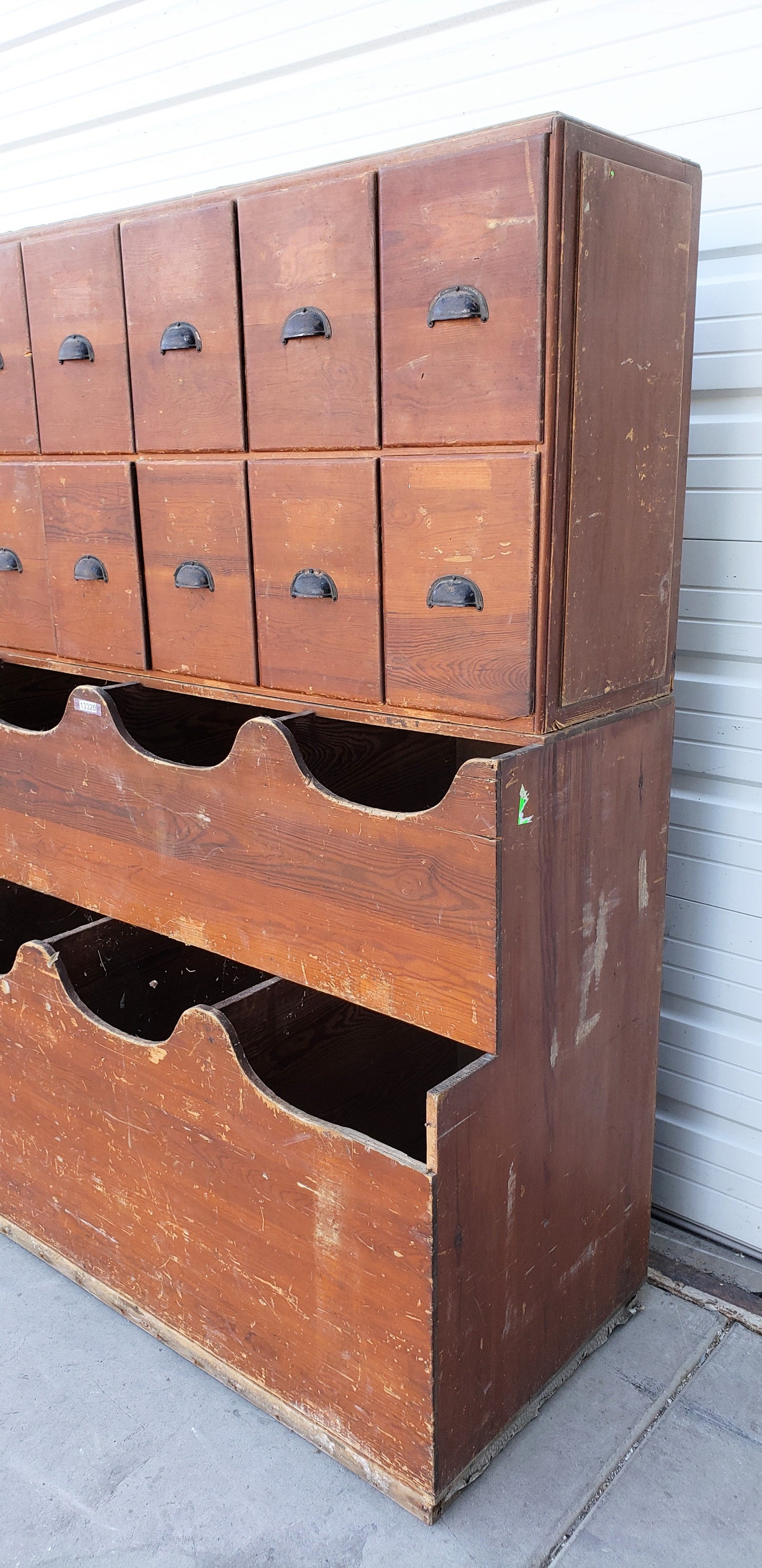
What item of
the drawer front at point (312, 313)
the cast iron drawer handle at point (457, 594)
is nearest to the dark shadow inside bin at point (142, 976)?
the cast iron drawer handle at point (457, 594)

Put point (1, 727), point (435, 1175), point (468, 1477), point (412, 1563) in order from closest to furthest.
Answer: point (435, 1175) → point (412, 1563) → point (468, 1477) → point (1, 727)

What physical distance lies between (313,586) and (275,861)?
0.39 meters

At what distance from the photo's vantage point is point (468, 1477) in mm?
1578

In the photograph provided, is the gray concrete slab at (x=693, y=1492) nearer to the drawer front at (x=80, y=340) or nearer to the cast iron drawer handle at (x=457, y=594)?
the cast iron drawer handle at (x=457, y=594)

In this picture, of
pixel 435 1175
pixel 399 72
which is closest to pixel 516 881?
pixel 435 1175

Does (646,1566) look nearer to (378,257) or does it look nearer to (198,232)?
(378,257)

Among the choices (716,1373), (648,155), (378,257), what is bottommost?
(716,1373)

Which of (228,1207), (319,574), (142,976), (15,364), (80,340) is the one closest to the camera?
(319,574)

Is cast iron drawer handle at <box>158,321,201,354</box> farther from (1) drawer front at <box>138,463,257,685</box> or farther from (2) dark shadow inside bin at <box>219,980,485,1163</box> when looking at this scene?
(2) dark shadow inside bin at <box>219,980,485,1163</box>

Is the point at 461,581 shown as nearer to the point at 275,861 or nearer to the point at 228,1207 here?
the point at 275,861

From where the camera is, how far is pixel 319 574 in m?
1.54

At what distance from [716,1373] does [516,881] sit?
100 centimetres

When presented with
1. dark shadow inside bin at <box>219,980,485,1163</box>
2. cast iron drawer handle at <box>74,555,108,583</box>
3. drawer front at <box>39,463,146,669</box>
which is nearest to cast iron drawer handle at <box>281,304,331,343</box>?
drawer front at <box>39,463,146,669</box>

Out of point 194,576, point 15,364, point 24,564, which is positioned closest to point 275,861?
point 194,576
